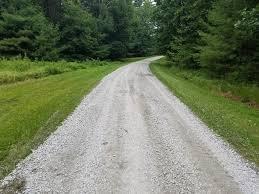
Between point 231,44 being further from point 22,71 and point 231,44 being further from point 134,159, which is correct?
point 22,71

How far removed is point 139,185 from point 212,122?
581cm

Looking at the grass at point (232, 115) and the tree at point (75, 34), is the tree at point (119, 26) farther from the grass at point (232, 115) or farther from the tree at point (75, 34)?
the grass at point (232, 115)

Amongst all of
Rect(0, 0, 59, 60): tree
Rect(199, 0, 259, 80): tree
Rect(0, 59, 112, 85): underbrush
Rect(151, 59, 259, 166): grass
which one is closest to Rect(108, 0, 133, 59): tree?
Rect(0, 0, 59, 60): tree

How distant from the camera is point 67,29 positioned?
56750mm

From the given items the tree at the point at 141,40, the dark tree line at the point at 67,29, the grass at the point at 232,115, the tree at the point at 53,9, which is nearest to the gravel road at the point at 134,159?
the grass at the point at 232,115

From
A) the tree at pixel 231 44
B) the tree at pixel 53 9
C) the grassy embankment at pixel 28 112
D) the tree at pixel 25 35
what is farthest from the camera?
the tree at pixel 53 9

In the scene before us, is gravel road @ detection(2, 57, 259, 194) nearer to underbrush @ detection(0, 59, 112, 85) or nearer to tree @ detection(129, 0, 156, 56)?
underbrush @ detection(0, 59, 112, 85)

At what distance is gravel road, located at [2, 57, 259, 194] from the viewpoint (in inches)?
267

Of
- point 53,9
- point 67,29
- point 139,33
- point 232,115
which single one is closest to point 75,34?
point 67,29

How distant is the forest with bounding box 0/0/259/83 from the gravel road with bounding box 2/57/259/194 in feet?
26.4

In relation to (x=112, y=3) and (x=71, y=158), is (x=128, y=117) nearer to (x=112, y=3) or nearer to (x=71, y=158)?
(x=71, y=158)

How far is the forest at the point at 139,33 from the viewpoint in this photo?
2261cm

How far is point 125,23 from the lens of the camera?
70.6m

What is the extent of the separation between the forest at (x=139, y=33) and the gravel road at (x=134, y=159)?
26.4 ft
